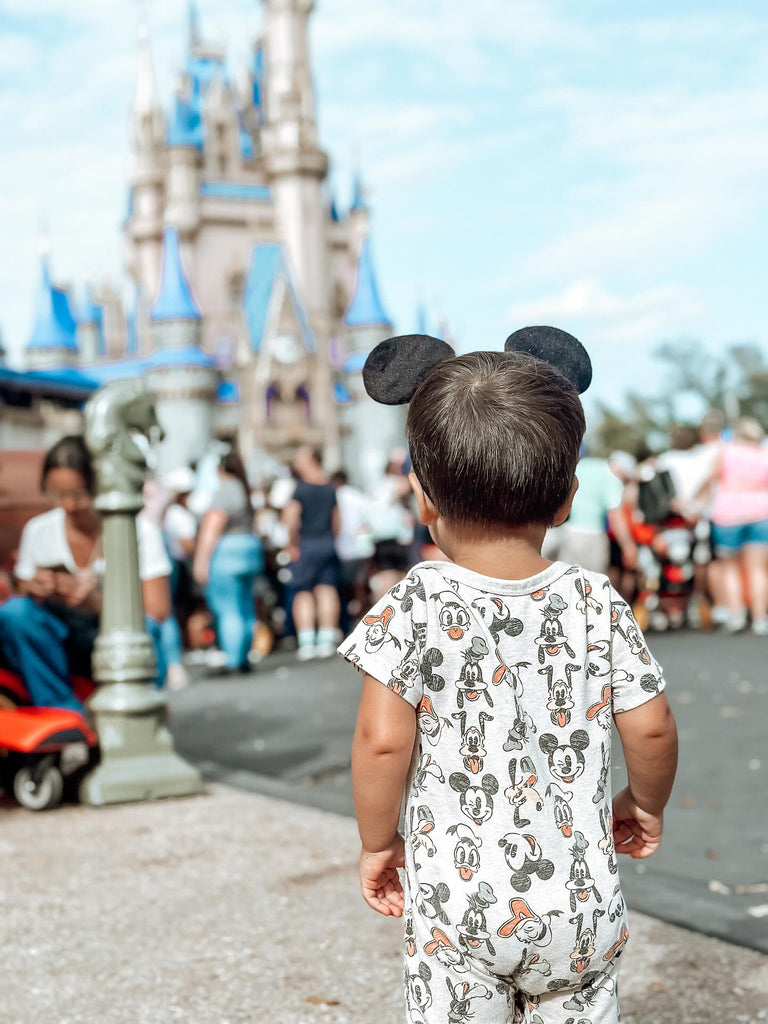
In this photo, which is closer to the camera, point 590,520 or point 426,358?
point 426,358

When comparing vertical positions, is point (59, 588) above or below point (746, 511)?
above

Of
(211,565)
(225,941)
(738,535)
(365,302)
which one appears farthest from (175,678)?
(365,302)

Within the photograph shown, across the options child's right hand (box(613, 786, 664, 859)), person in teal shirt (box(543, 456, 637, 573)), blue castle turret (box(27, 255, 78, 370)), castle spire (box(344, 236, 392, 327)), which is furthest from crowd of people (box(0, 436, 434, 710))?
blue castle turret (box(27, 255, 78, 370))

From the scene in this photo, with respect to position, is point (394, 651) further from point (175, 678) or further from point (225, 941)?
point (175, 678)

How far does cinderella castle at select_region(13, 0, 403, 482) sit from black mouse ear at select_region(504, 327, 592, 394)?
41521mm

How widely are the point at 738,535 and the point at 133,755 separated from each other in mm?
6254

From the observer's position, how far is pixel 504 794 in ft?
5.81

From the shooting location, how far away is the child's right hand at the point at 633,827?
193cm

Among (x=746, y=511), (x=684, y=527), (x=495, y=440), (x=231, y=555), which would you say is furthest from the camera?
(x=684, y=527)

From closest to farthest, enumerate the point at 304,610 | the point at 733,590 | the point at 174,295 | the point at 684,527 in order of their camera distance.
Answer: the point at 733,590
the point at 304,610
the point at 684,527
the point at 174,295

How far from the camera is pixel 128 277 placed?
56781 mm

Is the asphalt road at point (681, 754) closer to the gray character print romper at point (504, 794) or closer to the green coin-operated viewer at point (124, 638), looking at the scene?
the gray character print romper at point (504, 794)

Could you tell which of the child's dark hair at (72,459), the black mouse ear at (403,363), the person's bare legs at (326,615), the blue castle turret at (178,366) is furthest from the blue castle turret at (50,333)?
the black mouse ear at (403,363)

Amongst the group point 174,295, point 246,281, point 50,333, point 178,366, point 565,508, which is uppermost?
point 246,281
